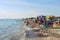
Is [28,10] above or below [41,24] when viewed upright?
above

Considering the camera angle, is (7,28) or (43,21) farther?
(7,28)

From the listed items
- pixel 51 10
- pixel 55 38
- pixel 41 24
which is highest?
pixel 51 10

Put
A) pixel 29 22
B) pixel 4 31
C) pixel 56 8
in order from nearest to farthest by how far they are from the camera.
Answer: pixel 56 8
pixel 29 22
pixel 4 31

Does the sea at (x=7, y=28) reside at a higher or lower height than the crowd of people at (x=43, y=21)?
lower

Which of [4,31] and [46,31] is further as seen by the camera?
[4,31]

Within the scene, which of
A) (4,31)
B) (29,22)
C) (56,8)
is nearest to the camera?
(56,8)

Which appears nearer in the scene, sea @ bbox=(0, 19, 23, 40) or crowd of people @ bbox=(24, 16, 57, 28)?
crowd of people @ bbox=(24, 16, 57, 28)

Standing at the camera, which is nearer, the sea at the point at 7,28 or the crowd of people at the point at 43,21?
the crowd of people at the point at 43,21

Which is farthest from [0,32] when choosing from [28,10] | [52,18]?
[52,18]

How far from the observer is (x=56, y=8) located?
323 cm

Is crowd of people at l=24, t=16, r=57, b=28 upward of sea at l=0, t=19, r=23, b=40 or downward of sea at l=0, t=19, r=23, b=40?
upward

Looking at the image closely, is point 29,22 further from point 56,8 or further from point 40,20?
point 56,8

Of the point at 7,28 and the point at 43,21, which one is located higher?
the point at 43,21

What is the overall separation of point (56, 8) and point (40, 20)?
0.35 metres
